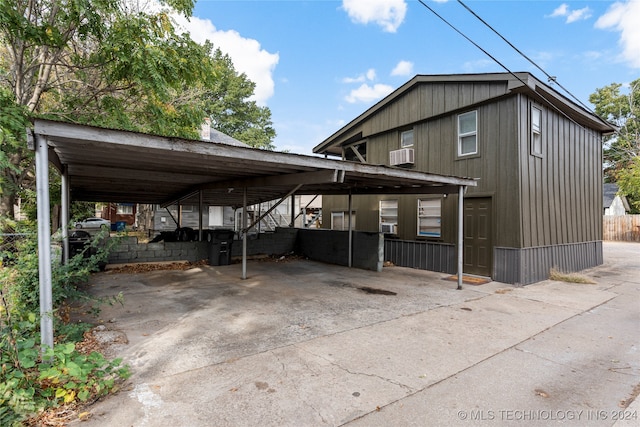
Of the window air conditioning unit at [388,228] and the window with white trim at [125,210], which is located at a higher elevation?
the window with white trim at [125,210]

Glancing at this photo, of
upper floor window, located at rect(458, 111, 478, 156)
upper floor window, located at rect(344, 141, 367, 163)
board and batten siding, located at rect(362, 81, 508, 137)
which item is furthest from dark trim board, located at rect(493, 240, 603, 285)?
upper floor window, located at rect(344, 141, 367, 163)

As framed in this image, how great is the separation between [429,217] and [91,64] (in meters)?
9.28

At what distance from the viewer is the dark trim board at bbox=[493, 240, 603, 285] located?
24.4 feet

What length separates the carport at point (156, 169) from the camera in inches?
116

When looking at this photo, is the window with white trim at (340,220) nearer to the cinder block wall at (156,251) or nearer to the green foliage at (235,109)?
the cinder block wall at (156,251)

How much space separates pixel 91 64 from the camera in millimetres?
→ 7098

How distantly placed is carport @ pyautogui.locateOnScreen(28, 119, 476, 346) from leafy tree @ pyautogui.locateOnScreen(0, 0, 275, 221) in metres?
1.23

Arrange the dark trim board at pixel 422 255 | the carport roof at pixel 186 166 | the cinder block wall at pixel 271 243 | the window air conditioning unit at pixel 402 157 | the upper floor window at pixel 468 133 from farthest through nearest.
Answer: the cinder block wall at pixel 271 243, the window air conditioning unit at pixel 402 157, the dark trim board at pixel 422 255, the upper floor window at pixel 468 133, the carport roof at pixel 186 166

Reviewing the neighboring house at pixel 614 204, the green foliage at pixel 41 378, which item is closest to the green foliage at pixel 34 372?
the green foliage at pixel 41 378

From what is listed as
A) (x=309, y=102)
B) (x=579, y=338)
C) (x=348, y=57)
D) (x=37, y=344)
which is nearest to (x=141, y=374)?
(x=37, y=344)

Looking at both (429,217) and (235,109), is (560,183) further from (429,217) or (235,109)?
(235,109)

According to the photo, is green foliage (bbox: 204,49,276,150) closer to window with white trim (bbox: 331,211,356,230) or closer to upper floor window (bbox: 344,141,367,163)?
upper floor window (bbox: 344,141,367,163)

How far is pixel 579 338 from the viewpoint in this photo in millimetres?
4258

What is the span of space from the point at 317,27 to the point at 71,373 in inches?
402
